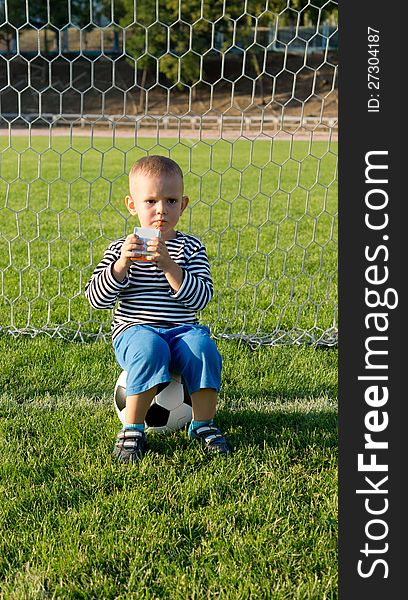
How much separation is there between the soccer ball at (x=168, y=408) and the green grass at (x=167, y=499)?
2.5 inches

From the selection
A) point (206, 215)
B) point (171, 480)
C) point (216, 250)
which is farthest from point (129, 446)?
point (206, 215)

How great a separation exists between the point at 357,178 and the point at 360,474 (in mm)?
865

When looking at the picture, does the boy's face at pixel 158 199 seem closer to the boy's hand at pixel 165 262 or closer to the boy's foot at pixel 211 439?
the boy's hand at pixel 165 262

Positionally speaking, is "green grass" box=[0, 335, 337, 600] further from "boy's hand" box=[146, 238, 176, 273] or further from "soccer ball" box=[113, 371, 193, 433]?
"boy's hand" box=[146, 238, 176, 273]

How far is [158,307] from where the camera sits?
2826mm

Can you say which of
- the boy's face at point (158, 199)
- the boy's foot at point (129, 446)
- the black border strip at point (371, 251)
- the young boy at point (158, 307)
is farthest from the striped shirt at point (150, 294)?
the black border strip at point (371, 251)

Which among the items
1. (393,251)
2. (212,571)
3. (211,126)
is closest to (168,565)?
(212,571)

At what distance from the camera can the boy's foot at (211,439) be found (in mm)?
2604

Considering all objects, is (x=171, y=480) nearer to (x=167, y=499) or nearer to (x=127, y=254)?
(x=167, y=499)

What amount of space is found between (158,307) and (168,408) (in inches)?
15.9

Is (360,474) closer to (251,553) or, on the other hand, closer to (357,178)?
(251,553)

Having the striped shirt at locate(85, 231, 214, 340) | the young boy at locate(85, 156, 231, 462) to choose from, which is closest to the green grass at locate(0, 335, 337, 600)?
the young boy at locate(85, 156, 231, 462)

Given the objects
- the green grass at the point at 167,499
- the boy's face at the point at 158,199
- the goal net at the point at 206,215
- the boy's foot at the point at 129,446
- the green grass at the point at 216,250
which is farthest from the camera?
the green grass at the point at 216,250

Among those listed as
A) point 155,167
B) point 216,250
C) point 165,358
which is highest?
point 216,250
